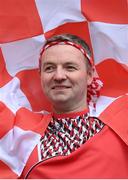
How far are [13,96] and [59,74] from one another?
0.30 metres

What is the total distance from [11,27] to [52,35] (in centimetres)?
18

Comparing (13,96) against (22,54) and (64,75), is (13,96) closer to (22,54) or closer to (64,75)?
(22,54)

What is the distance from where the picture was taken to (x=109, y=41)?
1.77 m

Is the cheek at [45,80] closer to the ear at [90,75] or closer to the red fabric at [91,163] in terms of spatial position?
the ear at [90,75]

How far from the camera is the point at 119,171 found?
1467mm

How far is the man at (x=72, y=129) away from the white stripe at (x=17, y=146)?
4 cm

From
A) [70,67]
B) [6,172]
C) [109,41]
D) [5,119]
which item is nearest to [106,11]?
[109,41]

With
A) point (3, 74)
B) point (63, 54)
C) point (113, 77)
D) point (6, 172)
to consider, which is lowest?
point (6, 172)

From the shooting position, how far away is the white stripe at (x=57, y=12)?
5.87ft

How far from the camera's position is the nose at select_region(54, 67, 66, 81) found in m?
1.53

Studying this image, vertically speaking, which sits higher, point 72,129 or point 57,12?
point 57,12

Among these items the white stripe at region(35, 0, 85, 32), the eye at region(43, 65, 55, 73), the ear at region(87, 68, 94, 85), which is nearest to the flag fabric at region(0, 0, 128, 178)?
the white stripe at region(35, 0, 85, 32)

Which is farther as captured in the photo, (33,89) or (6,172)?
(33,89)

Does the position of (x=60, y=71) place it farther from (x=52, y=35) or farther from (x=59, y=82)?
(x=52, y=35)
